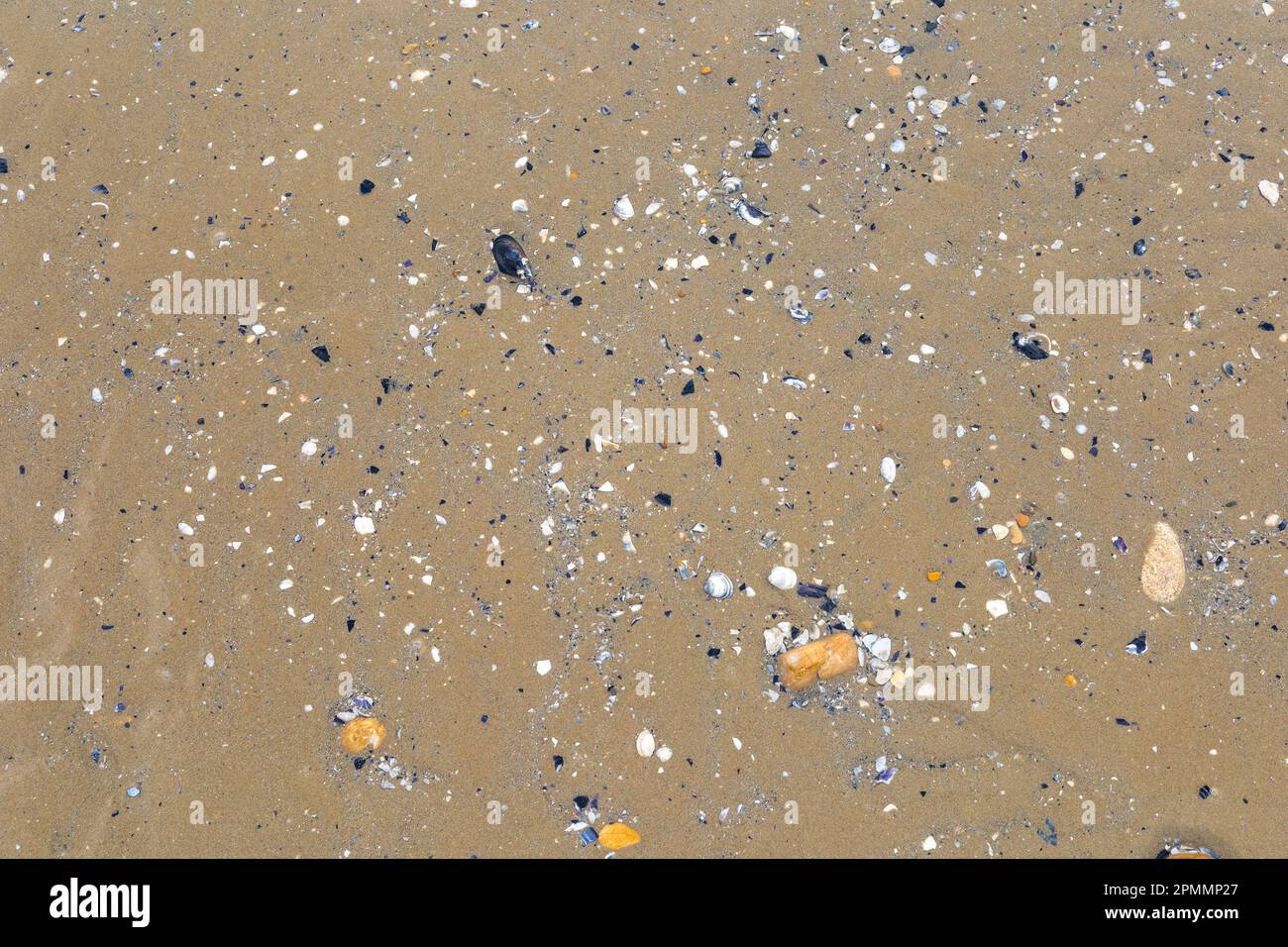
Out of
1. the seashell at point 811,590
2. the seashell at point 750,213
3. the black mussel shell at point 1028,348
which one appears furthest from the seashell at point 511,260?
the black mussel shell at point 1028,348

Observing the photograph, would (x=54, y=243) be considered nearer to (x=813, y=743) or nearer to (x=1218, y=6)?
(x=813, y=743)

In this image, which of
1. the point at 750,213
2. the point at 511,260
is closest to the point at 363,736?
the point at 511,260

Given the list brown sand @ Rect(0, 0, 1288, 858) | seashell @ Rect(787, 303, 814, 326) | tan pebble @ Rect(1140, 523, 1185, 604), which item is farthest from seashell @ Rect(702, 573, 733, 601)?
tan pebble @ Rect(1140, 523, 1185, 604)

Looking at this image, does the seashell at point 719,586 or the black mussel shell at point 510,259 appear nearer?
the seashell at point 719,586

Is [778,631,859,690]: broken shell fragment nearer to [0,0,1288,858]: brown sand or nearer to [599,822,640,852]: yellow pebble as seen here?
[0,0,1288,858]: brown sand

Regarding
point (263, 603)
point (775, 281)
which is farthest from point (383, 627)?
point (775, 281)

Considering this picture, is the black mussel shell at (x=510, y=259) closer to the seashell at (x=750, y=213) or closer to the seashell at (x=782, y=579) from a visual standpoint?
the seashell at (x=750, y=213)
